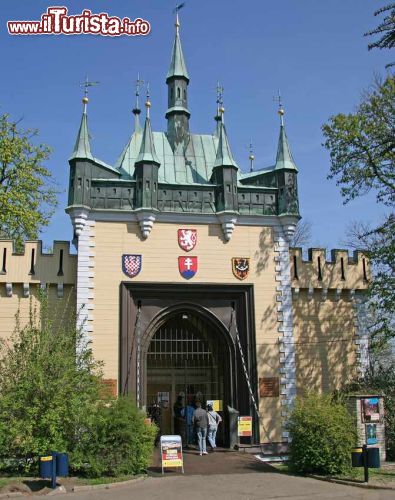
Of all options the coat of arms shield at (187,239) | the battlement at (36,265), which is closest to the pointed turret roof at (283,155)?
the coat of arms shield at (187,239)

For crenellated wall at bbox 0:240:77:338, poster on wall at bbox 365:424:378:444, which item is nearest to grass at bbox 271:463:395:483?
poster on wall at bbox 365:424:378:444

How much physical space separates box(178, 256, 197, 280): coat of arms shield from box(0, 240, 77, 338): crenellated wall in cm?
376

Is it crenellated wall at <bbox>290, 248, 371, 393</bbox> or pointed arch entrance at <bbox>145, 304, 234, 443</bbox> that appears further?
crenellated wall at <bbox>290, 248, 371, 393</bbox>

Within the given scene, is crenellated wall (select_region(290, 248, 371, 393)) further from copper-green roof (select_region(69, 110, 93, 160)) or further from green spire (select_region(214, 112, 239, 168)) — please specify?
copper-green roof (select_region(69, 110, 93, 160))

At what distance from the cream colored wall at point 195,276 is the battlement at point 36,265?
4.29 ft

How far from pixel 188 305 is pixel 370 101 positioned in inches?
391

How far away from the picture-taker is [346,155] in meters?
22.0

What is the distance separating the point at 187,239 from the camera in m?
20.9

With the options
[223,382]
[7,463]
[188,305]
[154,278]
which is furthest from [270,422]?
[7,463]

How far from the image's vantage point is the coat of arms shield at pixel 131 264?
2023 centimetres

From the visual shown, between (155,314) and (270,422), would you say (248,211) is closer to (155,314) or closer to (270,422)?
(155,314)

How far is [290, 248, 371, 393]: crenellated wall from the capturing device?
2198cm

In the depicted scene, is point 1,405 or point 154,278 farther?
point 154,278

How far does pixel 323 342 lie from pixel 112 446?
10.3m
